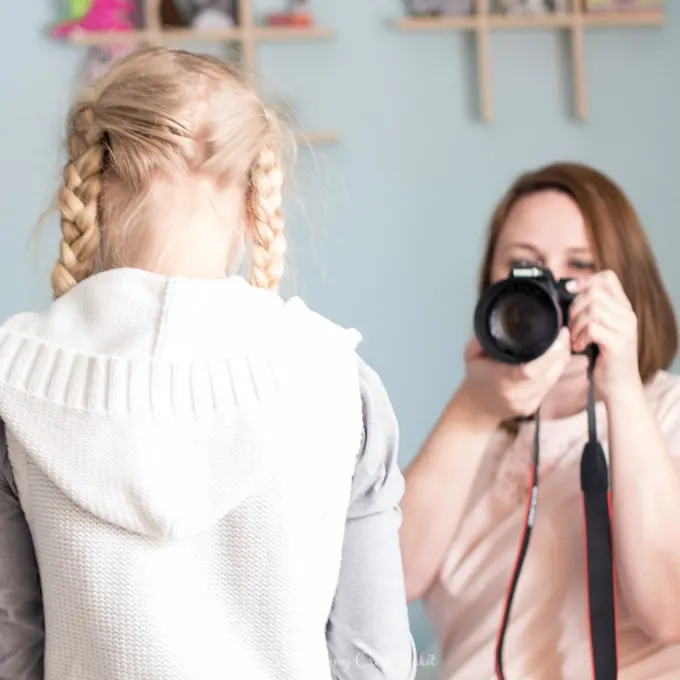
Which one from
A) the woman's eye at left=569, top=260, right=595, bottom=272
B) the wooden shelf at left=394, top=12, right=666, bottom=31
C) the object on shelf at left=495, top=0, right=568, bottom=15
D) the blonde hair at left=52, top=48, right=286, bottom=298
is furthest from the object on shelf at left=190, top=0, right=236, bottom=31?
the blonde hair at left=52, top=48, right=286, bottom=298

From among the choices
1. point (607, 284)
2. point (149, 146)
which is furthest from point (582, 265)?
point (149, 146)

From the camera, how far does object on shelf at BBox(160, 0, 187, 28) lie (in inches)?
69.9

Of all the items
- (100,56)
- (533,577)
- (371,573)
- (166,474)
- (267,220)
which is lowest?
(533,577)

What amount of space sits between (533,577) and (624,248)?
1.26 ft

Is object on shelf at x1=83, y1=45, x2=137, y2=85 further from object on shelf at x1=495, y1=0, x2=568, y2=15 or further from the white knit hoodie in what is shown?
the white knit hoodie

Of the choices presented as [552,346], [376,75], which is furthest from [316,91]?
[552,346]

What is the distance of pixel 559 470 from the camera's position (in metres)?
1.14

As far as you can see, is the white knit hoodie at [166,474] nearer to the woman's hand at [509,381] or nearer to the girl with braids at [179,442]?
the girl with braids at [179,442]

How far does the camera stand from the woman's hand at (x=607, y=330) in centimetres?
106

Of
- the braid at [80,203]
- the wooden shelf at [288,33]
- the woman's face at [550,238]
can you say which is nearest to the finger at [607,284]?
the woman's face at [550,238]

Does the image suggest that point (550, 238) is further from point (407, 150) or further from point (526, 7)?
point (526, 7)

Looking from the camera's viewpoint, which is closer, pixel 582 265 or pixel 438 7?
pixel 582 265

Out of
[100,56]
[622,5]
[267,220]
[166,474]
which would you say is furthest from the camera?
[622,5]

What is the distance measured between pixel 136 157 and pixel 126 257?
0.22 feet
